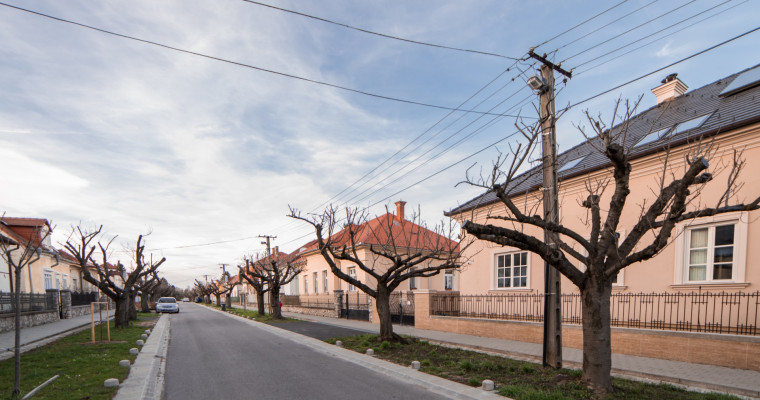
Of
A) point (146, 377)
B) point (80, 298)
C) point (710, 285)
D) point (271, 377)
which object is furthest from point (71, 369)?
point (80, 298)

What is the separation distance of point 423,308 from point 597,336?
11569mm

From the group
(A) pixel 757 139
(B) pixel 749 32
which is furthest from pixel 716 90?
(B) pixel 749 32

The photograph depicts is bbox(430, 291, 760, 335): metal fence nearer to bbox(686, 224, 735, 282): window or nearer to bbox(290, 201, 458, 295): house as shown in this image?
bbox(686, 224, 735, 282): window

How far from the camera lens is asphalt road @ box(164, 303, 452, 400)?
23.1 feet

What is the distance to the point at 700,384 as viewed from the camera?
22.6ft

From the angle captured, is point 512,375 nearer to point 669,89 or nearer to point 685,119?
point 685,119

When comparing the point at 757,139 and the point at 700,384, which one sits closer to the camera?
the point at 700,384

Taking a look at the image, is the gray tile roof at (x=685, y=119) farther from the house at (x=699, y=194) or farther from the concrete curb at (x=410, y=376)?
the concrete curb at (x=410, y=376)

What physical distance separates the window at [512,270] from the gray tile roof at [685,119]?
244 centimetres

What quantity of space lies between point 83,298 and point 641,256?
128 feet

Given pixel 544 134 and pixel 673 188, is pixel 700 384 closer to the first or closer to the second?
pixel 673 188

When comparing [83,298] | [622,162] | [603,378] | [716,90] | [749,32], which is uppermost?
[716,90]

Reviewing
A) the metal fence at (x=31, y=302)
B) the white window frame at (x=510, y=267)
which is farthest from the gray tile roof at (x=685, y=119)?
the metal fence at (x=31, y=302)

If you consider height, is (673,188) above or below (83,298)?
above
